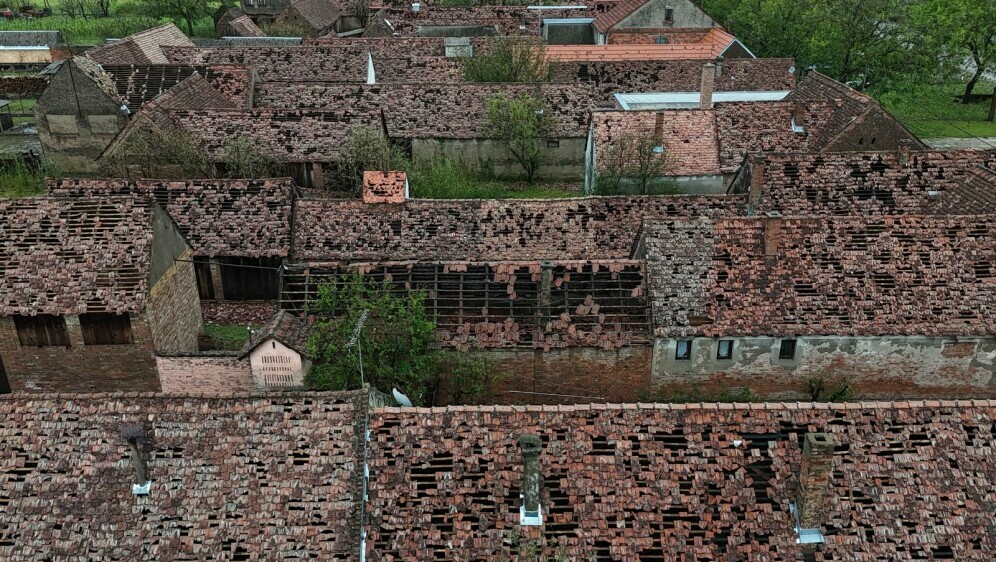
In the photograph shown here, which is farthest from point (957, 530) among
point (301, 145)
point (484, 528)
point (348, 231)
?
point (301, 145)

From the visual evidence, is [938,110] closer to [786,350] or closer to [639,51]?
[639,51]

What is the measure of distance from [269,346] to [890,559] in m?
16.3

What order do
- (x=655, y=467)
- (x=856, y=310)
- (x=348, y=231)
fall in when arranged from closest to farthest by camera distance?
(x=655, y=467)
(x=856, y=310)
(x=348, y=231)

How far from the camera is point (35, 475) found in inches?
661

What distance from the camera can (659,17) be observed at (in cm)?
6631

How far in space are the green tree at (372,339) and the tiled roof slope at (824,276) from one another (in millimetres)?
7518

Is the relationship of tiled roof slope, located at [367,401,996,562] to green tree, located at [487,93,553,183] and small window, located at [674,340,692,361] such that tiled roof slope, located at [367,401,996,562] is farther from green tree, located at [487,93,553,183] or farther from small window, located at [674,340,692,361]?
green tree, located at [487,93,553,183]

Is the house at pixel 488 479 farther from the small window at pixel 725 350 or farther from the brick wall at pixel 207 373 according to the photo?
the small window at pixel 725 350

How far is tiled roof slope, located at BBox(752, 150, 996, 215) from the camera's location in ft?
109

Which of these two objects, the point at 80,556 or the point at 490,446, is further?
the point at 490,446

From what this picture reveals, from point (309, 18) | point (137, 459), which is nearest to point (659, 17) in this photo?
point (309, 18)

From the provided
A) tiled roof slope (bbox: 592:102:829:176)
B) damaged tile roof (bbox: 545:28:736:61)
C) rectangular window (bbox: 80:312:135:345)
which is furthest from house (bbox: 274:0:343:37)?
rectangular window (bbox: 80:312:135:345)

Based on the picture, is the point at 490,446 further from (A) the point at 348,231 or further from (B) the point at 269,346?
(A) the point at 348,231

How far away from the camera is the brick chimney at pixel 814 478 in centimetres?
1557
